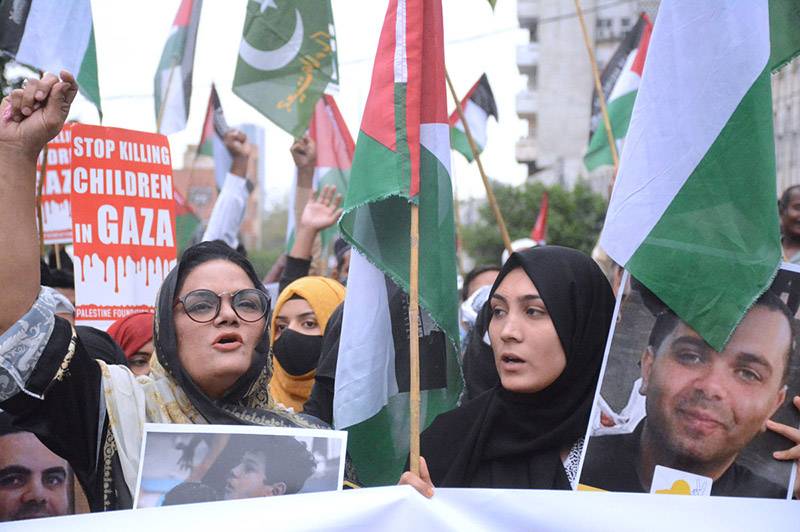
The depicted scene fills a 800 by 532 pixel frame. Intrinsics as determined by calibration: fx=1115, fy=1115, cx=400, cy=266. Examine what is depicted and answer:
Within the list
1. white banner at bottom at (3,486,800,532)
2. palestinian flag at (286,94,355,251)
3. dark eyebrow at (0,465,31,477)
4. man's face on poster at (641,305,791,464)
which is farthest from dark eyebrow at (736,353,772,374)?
palestinian flag at (286,94,355,251)

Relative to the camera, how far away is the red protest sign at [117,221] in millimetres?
4391

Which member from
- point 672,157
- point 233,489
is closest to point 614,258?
point 672,157

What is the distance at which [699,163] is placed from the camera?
262 cm

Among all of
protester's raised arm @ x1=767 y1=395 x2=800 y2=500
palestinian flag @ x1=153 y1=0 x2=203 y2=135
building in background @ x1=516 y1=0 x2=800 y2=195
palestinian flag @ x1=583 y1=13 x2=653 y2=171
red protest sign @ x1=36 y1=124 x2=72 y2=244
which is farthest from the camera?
building in background @ x1=516 y1=0 x2=800 y2=195

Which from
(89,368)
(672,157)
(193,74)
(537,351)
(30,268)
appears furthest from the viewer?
(193,74)

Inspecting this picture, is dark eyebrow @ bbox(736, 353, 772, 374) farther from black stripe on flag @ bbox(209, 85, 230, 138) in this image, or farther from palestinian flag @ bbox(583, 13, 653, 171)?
black stripe on flag @ bbox(209, 85, 230, 138)

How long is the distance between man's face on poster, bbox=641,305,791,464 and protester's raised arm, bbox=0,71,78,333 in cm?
137

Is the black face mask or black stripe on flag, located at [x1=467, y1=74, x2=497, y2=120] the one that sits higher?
black stripe on flag, located at [x1=467, y1=74, x2=497, y2=120]

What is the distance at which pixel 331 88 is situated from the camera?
562 centimetres

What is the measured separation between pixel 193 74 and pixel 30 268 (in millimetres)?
4449

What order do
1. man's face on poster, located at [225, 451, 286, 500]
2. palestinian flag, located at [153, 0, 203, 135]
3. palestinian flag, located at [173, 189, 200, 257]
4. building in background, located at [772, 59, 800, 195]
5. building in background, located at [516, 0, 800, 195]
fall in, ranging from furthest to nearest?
building in background, located at [516, 0, 800, 195]
building in background, located at [772, 59, 800, 195]
palestinian flag, located at [173, 189, 200, 257]
palestinian flag, located at [153, 0, 203, 135]
man's face on poster, located at [225, 451, 286, 500]

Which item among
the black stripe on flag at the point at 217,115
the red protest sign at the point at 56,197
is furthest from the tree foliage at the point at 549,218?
the red protest sign at the point at 56,197

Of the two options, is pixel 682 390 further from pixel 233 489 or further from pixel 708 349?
pixel 233 489

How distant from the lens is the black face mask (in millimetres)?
4301
